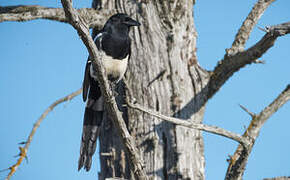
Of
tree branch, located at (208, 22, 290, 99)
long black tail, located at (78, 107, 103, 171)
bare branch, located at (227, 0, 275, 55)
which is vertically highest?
bare branch, located at (227, 0, 275, 55)

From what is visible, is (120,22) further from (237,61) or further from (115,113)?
(115,113)

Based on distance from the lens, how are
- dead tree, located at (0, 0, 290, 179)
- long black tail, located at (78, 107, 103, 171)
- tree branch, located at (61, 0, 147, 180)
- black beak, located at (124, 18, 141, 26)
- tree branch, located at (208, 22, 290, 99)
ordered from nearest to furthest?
tree branch, located at (61, 0, 147, 180)
tree branch, located at (208, 22, 290, 99)
dead tree, located at (0, 0, 290, 179)
long black tail, located at (78, 107, 103, 171)
black beak, located at (124, 18, 141, 26)

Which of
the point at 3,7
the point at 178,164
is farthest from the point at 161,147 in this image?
the point at 3,7

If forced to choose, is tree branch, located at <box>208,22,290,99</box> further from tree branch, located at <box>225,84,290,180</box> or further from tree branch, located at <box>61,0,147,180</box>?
tree branch, located at <box>61,0,147,180</box>

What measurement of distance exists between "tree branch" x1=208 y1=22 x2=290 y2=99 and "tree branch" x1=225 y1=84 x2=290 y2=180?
38cm

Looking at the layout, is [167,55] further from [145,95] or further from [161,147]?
[161,147]

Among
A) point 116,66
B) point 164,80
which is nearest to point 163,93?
point 164,80

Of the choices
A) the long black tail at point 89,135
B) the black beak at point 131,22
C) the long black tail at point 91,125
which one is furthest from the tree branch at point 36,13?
the long black tail at point 89,135

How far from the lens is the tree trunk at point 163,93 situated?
3.07 metres

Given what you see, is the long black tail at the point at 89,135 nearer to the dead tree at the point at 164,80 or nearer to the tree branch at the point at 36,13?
the dead tree at the point at 164,80

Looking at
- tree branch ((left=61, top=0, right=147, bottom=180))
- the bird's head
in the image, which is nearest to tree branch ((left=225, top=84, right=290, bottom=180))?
tree branch ((left=61, top=0, right=147, bottom=180))

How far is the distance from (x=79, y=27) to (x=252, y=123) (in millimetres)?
1403

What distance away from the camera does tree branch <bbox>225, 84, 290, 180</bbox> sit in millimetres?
2379

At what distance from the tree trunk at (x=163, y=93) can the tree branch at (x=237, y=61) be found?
0.29ft
